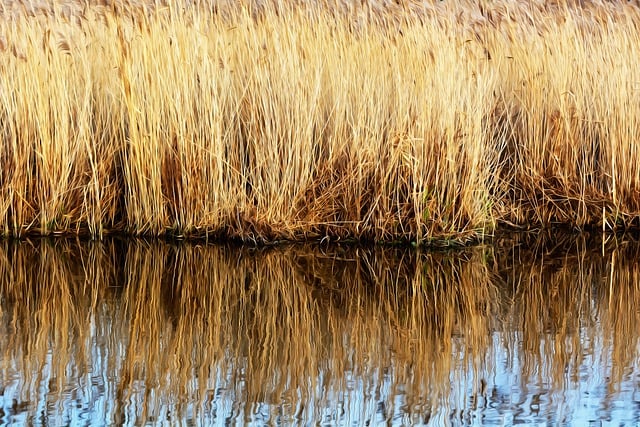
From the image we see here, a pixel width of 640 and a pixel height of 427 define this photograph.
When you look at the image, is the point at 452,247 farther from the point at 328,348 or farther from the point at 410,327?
the point at 328,348

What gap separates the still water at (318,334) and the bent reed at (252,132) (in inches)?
8.2

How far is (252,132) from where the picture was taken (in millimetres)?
6039

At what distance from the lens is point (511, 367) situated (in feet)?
13.1

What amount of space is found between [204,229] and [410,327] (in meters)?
1.85

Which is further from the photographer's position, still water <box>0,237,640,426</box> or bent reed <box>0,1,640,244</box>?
bent reed <box>0,1,640,244</box>

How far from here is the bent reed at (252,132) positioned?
19.4ft

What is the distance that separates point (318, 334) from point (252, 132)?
→ 1943mm

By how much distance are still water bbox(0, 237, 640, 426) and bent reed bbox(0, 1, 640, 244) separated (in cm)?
21

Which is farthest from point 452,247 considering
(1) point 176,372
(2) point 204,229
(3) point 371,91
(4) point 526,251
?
(1) point 176,372

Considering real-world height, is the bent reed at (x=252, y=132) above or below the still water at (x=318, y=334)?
above

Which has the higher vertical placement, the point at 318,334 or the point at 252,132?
the point at 252,132

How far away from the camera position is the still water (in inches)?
141

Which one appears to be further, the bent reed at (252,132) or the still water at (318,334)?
the bent reed at (252,132)

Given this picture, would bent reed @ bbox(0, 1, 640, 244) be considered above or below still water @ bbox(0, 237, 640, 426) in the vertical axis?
above
